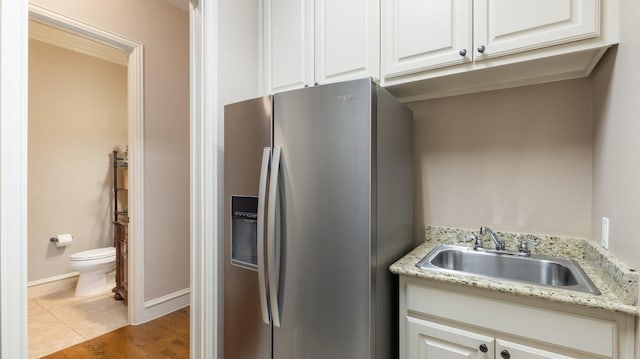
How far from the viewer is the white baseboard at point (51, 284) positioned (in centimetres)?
→ 321

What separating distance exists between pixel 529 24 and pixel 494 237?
3.33 ft

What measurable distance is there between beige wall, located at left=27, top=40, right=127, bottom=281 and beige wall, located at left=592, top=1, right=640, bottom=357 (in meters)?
4.74

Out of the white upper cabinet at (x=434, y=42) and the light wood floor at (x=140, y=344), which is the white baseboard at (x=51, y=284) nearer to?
the light wood floor at (x=140, y=344)

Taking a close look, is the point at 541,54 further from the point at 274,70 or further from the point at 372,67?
the point at 274,70

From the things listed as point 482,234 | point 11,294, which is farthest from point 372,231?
point 11,294

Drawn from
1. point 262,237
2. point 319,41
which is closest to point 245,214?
point 262,237

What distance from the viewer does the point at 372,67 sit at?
5.16 feet

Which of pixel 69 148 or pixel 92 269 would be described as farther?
pixel 69 148

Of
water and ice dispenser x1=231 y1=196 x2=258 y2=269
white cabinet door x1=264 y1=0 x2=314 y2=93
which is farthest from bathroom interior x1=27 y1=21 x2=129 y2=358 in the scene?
white cabinet door x1=264 y1=0 x2=314 y2=93

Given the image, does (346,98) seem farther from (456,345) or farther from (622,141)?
(456,345)

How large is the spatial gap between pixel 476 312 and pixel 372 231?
20.3 inches

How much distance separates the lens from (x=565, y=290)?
3.42ft

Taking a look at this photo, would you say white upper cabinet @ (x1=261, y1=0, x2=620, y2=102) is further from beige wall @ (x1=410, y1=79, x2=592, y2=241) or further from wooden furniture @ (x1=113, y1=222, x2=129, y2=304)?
wooden furniture @ (x1=113, y1=222, x2=129, y2=304)

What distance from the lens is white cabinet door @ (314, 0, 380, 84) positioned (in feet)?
5.13
